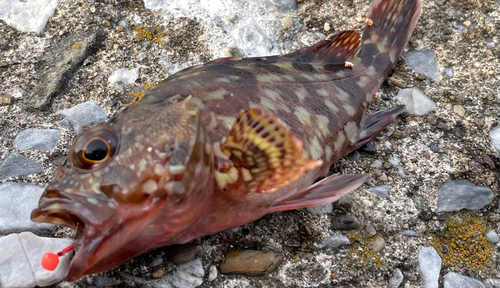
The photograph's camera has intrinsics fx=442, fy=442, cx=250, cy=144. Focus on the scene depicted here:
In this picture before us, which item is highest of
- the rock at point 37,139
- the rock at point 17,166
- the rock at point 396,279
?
the rock at point 37,139

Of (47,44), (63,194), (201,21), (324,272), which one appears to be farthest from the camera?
(201,21)

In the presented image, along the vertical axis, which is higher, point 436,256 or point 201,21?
point 201,21

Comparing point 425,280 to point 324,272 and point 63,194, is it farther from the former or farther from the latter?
point 63,194

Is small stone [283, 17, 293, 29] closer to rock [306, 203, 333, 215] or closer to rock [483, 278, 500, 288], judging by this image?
rock [306, 203, 333, 215]

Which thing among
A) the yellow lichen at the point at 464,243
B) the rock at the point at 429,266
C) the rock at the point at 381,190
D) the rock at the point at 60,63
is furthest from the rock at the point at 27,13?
the yellow lichen at the point at 464,243

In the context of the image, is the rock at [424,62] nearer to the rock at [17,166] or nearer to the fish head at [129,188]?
the fish head at [129,188]

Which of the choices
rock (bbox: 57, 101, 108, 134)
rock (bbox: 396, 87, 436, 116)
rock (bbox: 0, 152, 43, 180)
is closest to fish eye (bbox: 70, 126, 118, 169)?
rock (bbox: 0, 152, 43, 180)

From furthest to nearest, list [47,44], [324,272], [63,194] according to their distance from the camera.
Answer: [47,44], [324,272], [63,194]

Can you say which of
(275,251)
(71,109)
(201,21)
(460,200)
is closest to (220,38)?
(201,21)
